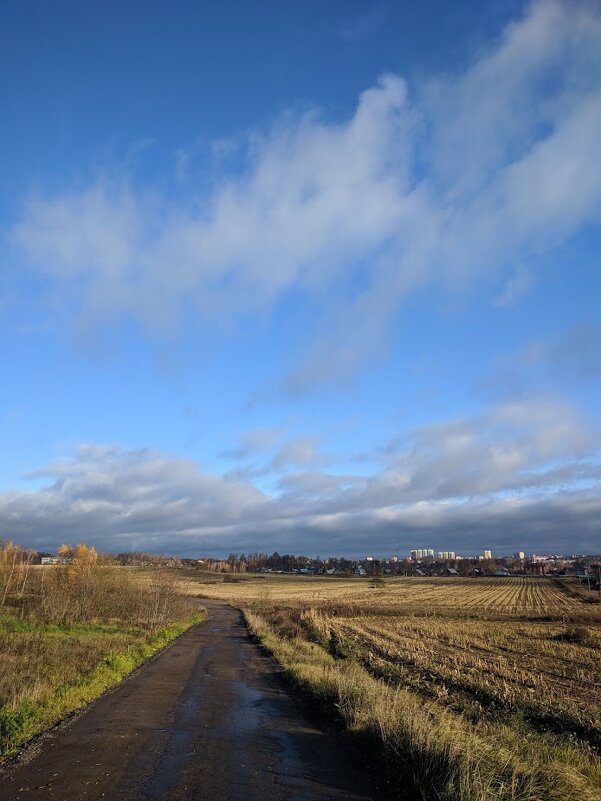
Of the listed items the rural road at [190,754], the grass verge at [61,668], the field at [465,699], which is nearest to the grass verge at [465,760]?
the field at [465,699]

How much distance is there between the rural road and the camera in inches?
362

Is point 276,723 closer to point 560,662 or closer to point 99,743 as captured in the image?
point 99,743

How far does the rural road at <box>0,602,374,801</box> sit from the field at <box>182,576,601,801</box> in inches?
44.5

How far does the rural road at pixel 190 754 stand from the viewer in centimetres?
920

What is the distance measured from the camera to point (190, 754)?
11398 mm

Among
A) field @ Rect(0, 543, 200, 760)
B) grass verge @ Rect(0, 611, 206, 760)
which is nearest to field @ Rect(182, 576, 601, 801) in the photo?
grass verge @ Rect(0, 611, 206, 760)

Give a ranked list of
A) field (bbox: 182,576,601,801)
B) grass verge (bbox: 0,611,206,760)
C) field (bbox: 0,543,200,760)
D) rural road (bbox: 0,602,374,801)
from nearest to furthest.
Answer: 1. field (bbox: 182,576,601,801)
2. rural road (bbox: 0,602,374,801)
3. grass verge (bbox: 0,611,206,760)
4. field (bbox: 0,543,200,760)

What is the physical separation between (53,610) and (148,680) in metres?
37.9

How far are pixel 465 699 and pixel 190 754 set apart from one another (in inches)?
402

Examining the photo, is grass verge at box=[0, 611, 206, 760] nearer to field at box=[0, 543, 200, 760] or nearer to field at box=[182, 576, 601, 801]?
field at box=[0, 543, 200, 760]

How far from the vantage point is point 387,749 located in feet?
34.8

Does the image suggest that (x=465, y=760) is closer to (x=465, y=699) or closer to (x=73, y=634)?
(x=465, y=699)

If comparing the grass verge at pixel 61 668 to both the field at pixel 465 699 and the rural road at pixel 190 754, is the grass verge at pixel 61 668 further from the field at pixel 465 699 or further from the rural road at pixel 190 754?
the field at pixel 465 699

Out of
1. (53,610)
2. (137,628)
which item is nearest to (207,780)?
(137,628)
